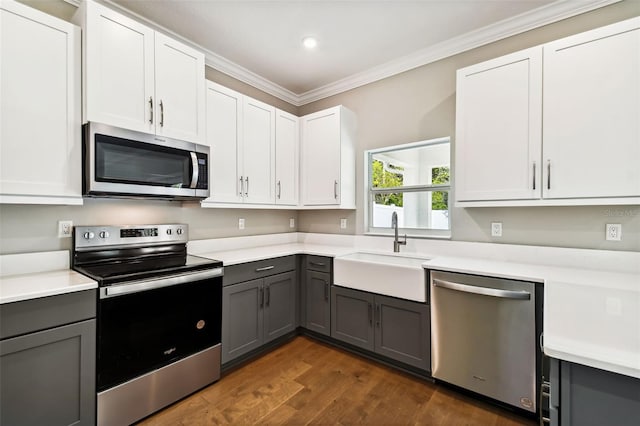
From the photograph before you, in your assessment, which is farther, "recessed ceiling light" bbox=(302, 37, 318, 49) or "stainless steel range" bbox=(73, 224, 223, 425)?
"recessed ceiling light" bbox=(302, 37, 318, 49)

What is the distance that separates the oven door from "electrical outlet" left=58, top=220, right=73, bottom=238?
67 cm

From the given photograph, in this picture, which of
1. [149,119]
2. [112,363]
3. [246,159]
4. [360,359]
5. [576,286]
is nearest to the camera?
[576,286]

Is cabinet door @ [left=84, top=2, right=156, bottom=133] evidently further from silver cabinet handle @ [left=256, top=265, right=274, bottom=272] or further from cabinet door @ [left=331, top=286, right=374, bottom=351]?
cabinet door @ [left=331, top=286, right=374, bottom=351]

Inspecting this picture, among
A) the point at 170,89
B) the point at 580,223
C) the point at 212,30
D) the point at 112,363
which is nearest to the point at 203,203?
the point at 170,89

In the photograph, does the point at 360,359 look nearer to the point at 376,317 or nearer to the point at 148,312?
the point at 376,317

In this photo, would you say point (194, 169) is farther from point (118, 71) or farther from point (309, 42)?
point (309, 42)

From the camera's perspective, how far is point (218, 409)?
1936 mm

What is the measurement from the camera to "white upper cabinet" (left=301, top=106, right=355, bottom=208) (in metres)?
3.14

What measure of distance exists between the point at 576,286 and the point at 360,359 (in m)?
1.70

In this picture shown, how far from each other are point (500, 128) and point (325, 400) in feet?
7.52

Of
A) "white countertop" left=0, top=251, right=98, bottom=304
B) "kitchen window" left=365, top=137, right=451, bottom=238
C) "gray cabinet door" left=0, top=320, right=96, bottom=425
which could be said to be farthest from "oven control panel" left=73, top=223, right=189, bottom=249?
"kitchen window" left=365, top=137, right=451, bottom=238

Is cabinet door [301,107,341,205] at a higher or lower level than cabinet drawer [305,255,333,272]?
higher

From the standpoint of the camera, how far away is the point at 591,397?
2.49ft

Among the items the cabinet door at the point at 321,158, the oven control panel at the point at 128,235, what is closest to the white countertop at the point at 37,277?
the oven control panel at the point at 128,235
